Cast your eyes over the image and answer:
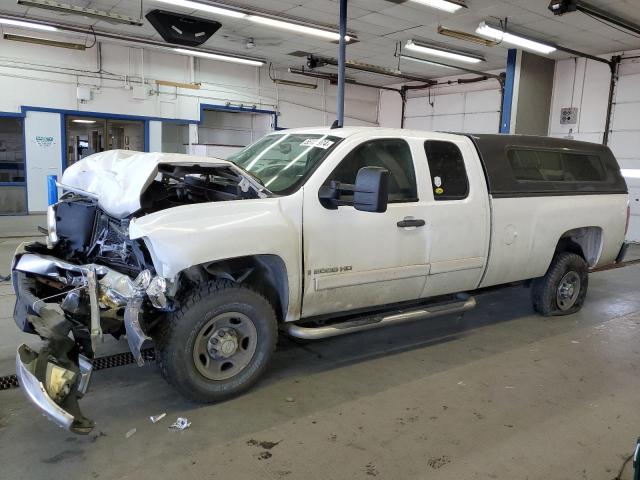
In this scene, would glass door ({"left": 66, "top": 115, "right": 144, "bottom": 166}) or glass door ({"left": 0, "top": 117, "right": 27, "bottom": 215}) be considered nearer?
glass door ({"left": 0, "top": 117, "right": 27, "bottom": 215})

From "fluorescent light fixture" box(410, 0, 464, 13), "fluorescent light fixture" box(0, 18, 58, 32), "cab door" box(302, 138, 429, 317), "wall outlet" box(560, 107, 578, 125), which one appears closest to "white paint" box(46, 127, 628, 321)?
"cab door" box(302, 138, 429, 317)

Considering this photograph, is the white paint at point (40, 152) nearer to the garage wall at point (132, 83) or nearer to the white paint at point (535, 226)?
the garage wall at point (132, 83)

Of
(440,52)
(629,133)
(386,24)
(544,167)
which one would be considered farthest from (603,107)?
(544,167)

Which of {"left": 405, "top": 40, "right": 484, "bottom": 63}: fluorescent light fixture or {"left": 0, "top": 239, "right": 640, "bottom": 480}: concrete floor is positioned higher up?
{"left": 405, "top": 40, "right": 484, "bottom": 63}: fluorescent light fixture

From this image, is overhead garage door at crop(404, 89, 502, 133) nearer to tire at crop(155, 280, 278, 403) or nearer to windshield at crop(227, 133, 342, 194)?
windshield at crop(227, 133, 342, 194)

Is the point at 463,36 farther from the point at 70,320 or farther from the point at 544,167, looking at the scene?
the point at 70,320

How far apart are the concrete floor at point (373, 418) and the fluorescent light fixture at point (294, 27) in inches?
308

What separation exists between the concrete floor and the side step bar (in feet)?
1.30

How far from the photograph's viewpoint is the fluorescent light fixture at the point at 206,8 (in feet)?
29.8

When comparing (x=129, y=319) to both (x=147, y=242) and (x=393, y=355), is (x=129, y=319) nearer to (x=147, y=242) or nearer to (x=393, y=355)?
(x=147, y=242)

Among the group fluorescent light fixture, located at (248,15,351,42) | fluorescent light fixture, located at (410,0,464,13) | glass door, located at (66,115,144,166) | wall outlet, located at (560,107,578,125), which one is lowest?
glass door, located at (66,115,144,166)

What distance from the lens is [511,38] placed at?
10.8 metres

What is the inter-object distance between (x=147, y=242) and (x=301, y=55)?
12.5 meters

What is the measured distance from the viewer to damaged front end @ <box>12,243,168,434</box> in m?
2.53
